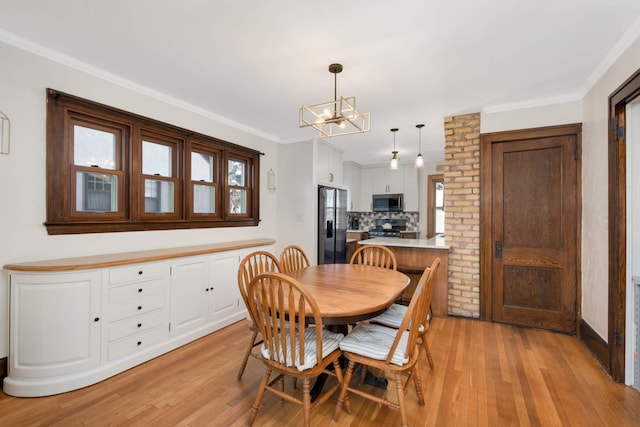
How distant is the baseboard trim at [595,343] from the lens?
2.40 meters

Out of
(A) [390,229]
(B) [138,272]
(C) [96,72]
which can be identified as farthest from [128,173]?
(A) [390,229]

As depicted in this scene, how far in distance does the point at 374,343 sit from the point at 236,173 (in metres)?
3.16

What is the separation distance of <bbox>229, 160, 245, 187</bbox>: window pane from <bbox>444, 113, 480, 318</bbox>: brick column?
2.76m

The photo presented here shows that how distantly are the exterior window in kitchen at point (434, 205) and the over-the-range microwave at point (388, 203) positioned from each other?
2.05ft

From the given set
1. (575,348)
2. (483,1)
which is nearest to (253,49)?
(483,1)

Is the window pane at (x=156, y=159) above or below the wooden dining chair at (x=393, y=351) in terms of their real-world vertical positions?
above

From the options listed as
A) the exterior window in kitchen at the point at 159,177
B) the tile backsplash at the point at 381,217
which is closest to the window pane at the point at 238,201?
the exterior window in kitchen at the point at 159,177

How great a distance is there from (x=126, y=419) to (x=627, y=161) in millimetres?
3815

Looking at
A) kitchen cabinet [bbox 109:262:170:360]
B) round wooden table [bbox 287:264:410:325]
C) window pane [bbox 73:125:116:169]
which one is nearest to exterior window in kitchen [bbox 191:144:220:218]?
window pane [bbox 73:125:116:169]

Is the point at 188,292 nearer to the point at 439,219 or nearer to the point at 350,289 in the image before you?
the point at 350,289

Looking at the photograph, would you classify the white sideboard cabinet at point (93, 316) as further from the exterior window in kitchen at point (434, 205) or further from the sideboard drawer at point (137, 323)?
the exterior window in kitchen at point (434, 205)

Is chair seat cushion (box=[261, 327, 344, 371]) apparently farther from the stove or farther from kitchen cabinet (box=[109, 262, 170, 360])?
the stove

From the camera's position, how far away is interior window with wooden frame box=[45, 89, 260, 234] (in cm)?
241

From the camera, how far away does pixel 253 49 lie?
2301 millimetres
